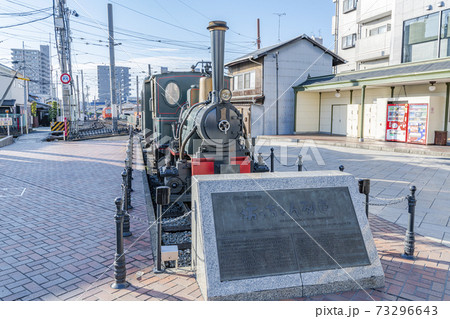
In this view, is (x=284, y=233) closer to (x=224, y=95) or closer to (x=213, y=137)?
(x=213, y=137)

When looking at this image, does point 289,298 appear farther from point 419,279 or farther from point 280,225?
point 419,279

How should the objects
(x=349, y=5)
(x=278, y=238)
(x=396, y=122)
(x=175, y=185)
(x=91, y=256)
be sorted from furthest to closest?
(x=349, y=5) < (x=396, y=122) < (x=175, y=185) < (x=91, y=256) < (x=278, y=238)

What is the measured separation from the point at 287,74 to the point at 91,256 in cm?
2119

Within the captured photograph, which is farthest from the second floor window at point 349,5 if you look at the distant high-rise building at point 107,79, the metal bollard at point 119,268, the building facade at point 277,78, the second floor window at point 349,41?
the distant high-rise building at point 107,79

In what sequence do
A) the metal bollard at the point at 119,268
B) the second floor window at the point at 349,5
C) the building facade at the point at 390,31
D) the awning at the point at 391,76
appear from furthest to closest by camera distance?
1. the second floor window at the point at 349,5
2. the building facade at the point at 390,31
3. the awning at the point at 391,76
4. the metal bollard at the point at 119,268

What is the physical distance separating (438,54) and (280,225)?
2272 centimetres

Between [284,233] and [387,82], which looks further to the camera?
[387,82]

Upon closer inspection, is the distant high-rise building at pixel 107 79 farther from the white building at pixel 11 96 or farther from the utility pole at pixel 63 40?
the utility pole at pixel 63 40

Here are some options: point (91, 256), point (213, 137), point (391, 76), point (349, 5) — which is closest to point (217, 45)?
point (213, 137)

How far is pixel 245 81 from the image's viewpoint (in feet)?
82.8

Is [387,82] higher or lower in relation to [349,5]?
lower

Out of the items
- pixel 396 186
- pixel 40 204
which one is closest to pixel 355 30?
pixel 396 186

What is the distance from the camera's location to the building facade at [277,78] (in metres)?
23.0

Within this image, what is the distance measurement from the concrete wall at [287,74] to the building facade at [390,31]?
198 inches
